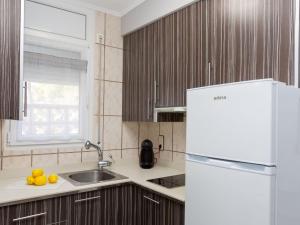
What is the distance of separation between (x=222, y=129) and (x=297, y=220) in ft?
1.79

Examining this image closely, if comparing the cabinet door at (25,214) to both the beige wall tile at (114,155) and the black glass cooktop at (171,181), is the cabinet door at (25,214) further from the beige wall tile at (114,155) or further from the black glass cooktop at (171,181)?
the beige wall tile at (114,155)

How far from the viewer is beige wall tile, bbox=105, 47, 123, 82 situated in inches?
102

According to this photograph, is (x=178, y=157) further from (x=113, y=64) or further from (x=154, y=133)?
(x=113, y=64)

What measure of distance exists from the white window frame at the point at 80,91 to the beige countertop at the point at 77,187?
9.7 inches

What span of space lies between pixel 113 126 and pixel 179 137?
0.72 meters

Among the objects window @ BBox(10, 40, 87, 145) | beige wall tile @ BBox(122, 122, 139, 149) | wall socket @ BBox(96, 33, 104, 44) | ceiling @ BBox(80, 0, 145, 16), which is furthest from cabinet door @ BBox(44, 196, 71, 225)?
ceiling @ BBox(80, 0, 145, 16)

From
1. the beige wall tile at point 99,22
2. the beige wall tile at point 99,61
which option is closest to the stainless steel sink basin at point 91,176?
the beige wall tile at point 99,61

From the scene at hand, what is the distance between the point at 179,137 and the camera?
241cm

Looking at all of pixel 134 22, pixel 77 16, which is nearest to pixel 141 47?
pixel 134 22

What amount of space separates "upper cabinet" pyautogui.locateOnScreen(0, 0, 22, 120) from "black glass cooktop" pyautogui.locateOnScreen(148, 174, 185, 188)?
3.75 ft

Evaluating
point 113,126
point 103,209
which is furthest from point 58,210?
point 113,126

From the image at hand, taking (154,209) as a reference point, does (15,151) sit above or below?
above

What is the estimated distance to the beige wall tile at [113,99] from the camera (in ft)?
8.50

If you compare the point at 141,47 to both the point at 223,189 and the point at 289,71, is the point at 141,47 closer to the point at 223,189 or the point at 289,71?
the point at 289,71
